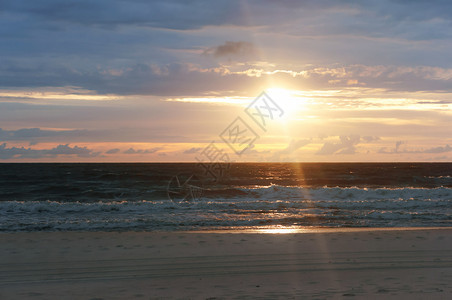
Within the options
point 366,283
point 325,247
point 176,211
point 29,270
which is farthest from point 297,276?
point 176,211

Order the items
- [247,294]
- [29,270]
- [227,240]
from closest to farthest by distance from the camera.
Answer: [247,294]
[29,270]
[227,240]

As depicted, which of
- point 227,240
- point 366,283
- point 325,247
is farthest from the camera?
point 227,240

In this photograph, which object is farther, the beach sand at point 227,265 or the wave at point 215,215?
the wave at point 215,215

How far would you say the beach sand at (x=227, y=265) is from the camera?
7.30m

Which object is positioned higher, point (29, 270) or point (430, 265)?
point (29, 270)

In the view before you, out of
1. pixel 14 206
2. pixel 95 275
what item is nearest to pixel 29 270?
pixel 95 275

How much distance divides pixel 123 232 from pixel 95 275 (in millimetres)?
5842

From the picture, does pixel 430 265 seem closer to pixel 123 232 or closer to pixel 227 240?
pixel 227 240

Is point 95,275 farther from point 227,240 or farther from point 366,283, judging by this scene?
point 366,283

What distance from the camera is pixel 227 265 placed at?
30.8 ft

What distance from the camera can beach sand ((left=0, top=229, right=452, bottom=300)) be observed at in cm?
730

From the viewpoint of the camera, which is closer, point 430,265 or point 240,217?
point 430,265

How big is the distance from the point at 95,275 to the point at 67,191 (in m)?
29.6

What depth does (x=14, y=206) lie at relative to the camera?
2325 centimetres
